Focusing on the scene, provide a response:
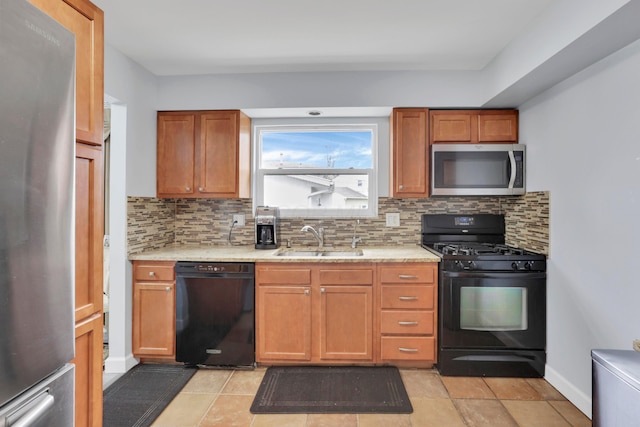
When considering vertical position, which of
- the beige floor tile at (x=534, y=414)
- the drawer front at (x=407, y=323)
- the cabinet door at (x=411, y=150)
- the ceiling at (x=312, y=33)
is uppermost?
the ceiling at (x=312, y=33)

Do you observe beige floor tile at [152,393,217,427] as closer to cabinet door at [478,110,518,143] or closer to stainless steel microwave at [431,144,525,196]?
stainless steel microwave at [431,144,525,196]

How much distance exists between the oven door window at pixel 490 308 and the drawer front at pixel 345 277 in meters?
0.71

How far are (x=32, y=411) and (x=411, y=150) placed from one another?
2827 mm

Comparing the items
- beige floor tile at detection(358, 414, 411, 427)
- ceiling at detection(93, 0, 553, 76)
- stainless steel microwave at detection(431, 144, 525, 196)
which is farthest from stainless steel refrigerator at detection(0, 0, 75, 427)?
stainless steel microwave at detection(431, 144, 525, 196)

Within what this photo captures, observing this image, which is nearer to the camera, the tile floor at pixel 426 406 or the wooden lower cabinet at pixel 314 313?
the tile floor at pixel 426 406

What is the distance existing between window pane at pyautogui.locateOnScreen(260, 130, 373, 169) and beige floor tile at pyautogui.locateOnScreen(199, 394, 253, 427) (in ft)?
6.69

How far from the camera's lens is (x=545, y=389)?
8.10ft

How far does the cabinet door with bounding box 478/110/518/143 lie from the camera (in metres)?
3.03

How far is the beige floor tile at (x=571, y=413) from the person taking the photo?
6.89 ft

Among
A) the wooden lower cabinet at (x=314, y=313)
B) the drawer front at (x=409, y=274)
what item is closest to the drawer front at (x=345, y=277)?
the wooden lower cabinet at (x=314, y=313)

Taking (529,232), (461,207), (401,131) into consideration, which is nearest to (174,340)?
(401,131)

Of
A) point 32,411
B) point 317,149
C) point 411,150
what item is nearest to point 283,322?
point 317,149

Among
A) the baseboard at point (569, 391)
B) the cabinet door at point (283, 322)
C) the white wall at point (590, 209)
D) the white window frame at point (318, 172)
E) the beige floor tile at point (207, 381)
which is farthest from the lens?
the white window frame at point (318, 172)

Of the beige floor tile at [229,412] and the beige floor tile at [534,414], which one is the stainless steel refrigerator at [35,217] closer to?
the beige floor tile at [229,412]
